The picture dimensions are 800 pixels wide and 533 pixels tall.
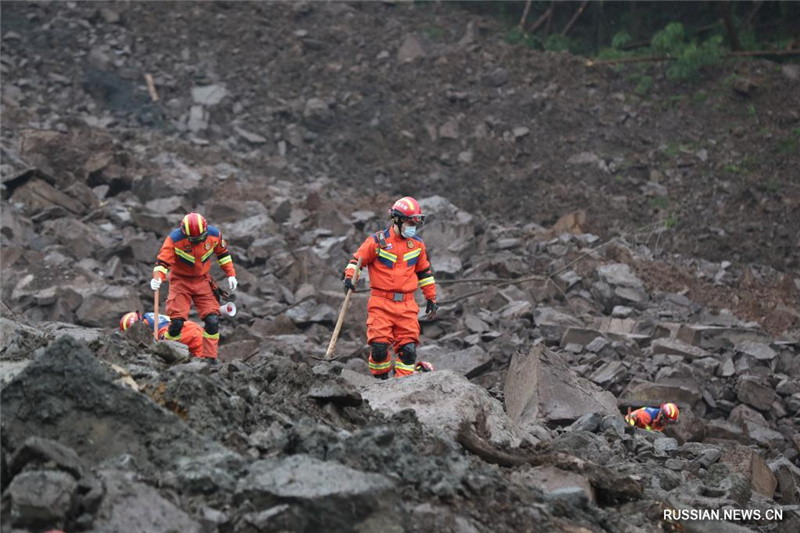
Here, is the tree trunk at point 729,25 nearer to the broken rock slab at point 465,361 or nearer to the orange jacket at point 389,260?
the broken rock slab at point 465,361

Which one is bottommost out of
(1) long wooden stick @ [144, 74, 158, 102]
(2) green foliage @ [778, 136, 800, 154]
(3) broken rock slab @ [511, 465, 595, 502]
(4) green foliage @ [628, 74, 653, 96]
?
(1) long wooden stick @ [144, 74, 158, 102]

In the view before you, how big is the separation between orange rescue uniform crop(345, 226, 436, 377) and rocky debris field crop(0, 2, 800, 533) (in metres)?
0.52

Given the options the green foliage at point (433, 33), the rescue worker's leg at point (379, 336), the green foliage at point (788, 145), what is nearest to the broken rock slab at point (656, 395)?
the rescue worker's leg at point (379, 336)

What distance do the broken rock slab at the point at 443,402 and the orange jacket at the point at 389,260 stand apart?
147cm

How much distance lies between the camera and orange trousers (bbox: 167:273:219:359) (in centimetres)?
897

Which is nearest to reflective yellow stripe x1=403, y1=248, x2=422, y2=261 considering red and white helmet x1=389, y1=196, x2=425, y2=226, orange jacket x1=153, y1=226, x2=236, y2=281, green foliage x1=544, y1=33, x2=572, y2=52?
red and white helmet x1=389, y1=196, x2=425, y2=226

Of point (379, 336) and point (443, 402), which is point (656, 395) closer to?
point (379, 336)

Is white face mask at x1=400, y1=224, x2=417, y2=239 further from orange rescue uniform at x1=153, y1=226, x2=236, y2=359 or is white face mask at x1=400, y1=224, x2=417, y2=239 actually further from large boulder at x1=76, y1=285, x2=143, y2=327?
large boulder at x1=76, y1=285, x2=143, y2=327

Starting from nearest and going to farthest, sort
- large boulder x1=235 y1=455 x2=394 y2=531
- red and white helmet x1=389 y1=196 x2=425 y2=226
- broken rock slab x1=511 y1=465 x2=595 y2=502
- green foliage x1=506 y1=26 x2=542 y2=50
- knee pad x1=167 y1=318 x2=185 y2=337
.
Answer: large boulder x1=235 y1=455 x2=394 y2=531, broken rock slab x1=511 y1=465 x2=595 y2=502, red and white helmet x1=389 y1=196 x2=425 y2=226, knee pad x1=167 y1=318 x2=185 y2=337, green foliage x1=506 y1=26 x2=542 y2=50

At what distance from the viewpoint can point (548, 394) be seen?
26.4ft

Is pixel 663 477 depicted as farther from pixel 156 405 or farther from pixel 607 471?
pixel 156 405

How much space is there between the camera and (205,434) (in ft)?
15.9

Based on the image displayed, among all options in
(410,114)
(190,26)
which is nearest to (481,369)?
(410,114)

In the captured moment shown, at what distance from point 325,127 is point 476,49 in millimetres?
3959
